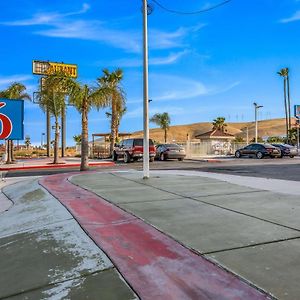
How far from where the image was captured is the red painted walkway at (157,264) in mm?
3443

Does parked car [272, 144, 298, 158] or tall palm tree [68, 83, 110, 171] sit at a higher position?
tall palm tree [68, 83, 110, 171]

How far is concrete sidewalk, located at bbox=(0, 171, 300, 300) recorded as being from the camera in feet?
11.9

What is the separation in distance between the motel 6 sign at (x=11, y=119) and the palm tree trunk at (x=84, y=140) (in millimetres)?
4718

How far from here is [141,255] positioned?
4508 millimetres

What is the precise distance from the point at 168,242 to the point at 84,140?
1730 centimetres

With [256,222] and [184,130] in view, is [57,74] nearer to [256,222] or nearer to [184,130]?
[256,222]

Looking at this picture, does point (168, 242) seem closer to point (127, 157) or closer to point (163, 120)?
point (127, 157)

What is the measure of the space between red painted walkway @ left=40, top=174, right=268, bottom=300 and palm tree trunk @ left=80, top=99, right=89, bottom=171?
14947 mm

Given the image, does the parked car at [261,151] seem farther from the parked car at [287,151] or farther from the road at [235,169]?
the road at [235,169]

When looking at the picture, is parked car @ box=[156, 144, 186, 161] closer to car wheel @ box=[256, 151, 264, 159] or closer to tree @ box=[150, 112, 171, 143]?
car wheel @ box=[256, 151, 264, 159]

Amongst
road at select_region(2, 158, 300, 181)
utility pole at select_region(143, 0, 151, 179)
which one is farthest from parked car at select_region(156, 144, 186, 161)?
utility pole at select_region(143, 0, 151, 179)

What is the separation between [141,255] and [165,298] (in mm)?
1176

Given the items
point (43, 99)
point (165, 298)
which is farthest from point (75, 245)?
point (43, 99)

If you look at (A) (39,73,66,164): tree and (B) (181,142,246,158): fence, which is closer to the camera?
(A) (39,73,66,164): tree
